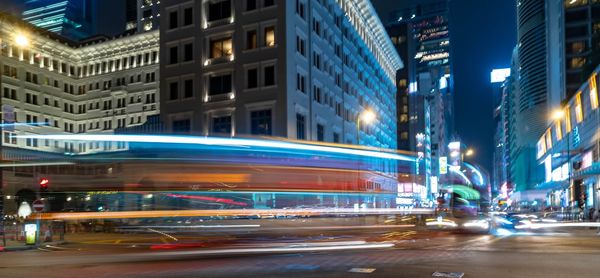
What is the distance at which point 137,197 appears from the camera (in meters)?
16.4

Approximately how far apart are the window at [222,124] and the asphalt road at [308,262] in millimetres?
33472

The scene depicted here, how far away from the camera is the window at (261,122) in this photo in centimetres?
5081

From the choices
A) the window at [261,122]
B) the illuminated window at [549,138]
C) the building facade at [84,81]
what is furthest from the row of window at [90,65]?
the illuminated window at [549,138]

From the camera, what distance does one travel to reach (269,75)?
5122 centimetres

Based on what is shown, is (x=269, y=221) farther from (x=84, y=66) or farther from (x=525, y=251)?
(x=84, y=66)

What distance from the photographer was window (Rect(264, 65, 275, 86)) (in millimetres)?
50969

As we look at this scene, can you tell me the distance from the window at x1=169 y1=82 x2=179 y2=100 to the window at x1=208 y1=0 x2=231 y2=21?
7702mm

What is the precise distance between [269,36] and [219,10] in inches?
262

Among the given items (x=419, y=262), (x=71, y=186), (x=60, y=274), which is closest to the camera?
(x=60, y=274)

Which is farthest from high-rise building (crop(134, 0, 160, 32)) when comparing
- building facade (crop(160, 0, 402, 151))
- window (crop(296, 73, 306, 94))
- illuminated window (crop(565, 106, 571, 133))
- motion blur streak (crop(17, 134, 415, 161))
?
motion blur streak (crop(17, 134, 415, 161))

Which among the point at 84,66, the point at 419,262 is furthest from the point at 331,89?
the point at 84,66

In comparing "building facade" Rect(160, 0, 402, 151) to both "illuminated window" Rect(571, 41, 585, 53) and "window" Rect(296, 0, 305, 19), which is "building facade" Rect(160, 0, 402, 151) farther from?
"illuminated window" Rect(571, 41, 585, 53)

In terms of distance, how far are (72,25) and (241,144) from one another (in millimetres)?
144427

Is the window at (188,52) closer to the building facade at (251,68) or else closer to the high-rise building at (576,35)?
the building facade at (251,68)
